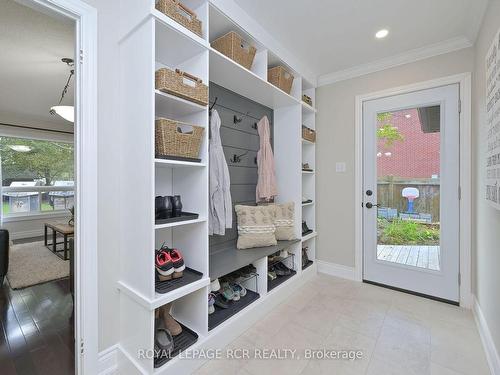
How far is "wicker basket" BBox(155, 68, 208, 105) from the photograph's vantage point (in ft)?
4.33

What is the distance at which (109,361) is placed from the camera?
4.70 feet

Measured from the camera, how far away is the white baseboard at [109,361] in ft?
4.60

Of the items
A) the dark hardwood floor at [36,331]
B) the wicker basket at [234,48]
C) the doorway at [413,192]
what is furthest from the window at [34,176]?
the doorway at [413,192]

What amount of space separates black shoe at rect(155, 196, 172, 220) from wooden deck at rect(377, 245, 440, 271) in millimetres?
2292

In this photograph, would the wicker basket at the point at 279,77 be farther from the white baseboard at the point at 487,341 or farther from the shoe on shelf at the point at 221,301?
the white baseboard at the point at 487,341

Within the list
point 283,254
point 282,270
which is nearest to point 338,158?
point 283,254

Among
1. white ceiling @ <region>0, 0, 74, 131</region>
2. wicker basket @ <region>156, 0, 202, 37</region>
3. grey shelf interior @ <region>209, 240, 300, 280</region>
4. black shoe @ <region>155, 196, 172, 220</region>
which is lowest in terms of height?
grey shelf interior @ <region>209, 240, 300, 280</region>

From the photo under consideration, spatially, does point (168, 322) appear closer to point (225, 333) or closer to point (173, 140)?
point (225, 333)

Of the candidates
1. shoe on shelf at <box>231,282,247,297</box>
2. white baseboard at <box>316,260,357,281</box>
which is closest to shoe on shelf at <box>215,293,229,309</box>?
shoe on shelf at <box>231,282,247,297</box>

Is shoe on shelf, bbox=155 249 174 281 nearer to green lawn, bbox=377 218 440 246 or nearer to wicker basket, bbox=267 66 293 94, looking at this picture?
wicker basket, bbox=267 66 293 94

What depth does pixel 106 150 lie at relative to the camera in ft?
4.66

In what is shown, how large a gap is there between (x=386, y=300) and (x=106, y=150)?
2664 mm

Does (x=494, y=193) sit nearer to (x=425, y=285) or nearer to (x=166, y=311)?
(x=425, y=285)

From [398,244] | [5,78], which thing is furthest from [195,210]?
[5,78]
